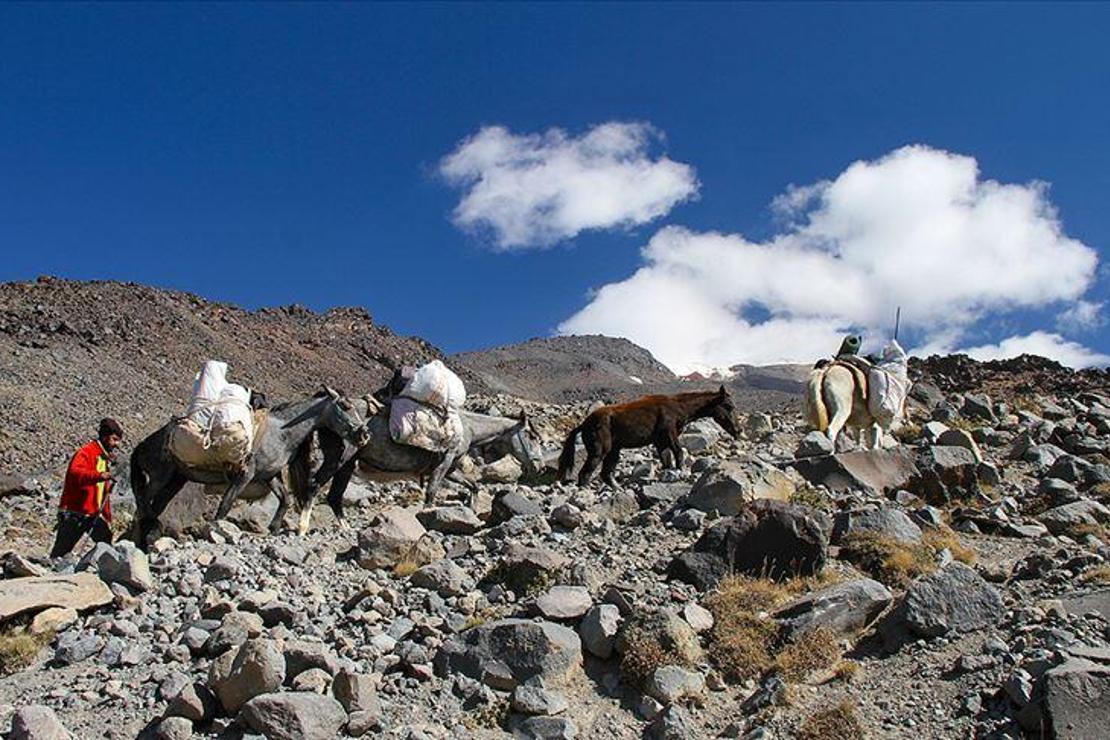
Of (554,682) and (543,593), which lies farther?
(543,593)

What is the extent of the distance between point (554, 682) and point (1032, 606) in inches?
138

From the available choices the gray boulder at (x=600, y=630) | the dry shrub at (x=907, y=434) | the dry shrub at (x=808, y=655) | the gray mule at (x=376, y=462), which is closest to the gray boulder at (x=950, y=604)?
the dry shrub at (x=808, y=655)

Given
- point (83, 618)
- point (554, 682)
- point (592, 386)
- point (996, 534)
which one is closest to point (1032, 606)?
point (996, 534)

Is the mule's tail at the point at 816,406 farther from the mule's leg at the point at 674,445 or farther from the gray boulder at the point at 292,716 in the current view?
the gray boulder at the point at 292,716

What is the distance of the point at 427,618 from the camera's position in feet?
23.8

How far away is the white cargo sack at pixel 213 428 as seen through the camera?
33.0ft

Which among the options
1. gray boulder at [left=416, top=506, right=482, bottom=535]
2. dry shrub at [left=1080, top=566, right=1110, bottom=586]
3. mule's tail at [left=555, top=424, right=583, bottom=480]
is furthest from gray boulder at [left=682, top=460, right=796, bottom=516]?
mule's tail at [left=555, top=424, right=583, bottom=480]

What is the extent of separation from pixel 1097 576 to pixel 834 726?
313cm

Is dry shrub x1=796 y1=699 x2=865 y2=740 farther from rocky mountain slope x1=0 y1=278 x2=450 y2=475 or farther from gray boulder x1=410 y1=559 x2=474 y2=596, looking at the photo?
rocky mountain slope x1=0 y1=278 x2=450 y2=475

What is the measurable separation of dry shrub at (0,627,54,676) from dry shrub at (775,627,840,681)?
507 cm

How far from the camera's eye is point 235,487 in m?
10.6

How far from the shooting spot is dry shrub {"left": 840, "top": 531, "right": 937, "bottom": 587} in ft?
26.2

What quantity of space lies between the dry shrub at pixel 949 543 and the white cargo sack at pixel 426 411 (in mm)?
5739

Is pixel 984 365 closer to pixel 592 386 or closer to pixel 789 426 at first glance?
pixel 789 426
